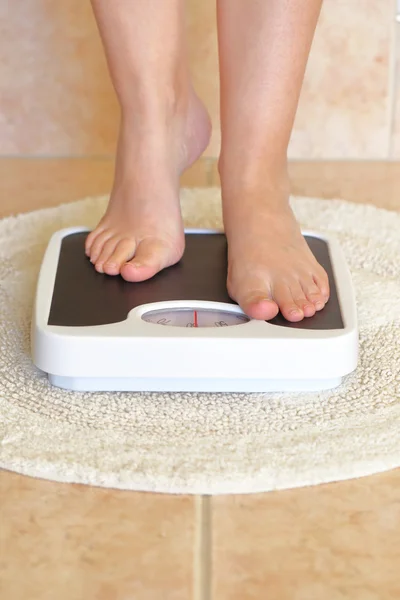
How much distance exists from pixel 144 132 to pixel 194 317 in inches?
10.2

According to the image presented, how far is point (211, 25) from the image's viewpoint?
1650 mm

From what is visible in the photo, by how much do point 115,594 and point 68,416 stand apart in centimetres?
23

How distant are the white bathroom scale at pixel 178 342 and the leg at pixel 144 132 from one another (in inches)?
3.1

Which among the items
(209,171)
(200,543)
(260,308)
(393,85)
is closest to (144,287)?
(260,308)

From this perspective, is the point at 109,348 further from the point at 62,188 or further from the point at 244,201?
the point at 62,188

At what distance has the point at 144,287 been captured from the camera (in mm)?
974

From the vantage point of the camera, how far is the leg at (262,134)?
0.98 metres

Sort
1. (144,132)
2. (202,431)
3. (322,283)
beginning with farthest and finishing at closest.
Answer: (144,132), (322,283), (202,431)

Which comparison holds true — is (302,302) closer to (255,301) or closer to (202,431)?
(255,301)

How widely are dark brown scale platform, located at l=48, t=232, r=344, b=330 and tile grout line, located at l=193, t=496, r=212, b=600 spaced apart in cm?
22

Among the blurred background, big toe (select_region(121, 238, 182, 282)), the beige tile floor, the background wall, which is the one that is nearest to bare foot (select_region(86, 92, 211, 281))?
big toe (select_region(121, 238, 182, 282))

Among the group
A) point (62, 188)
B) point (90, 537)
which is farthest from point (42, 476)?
point (62, 188)

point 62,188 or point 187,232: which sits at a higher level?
point 187,232

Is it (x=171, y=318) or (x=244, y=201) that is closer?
(x=171, y=318)
